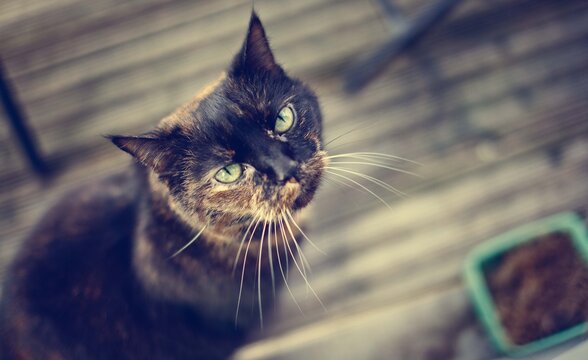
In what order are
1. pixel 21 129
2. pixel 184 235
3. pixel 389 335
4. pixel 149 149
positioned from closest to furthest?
1. pixel 149 149
2. pixel 184 235
3. pixel 389 335
4. pixel 21 129

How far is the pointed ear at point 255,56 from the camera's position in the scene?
917mm

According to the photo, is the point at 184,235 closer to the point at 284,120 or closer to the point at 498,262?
the point at 284,120

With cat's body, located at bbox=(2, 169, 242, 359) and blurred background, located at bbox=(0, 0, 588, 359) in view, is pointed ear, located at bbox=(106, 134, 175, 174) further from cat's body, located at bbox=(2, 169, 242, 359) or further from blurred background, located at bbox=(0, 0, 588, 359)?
blurred background, located at bbox=(0, 0, 588, 359)

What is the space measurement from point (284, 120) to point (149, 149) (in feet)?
0.99

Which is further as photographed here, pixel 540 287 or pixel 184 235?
pixel 540 287

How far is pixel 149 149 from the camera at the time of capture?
2.87 feet

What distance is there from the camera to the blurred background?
1.47 metres

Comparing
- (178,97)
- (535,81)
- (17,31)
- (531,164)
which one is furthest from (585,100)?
(17,31)

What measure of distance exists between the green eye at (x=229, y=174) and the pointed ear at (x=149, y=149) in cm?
11

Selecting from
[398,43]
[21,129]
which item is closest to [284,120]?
[398,43]

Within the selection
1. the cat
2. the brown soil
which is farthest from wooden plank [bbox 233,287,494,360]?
the cat

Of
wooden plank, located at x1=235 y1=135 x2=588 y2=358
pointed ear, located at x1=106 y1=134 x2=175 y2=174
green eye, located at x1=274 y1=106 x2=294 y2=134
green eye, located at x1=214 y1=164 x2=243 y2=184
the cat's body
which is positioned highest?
pointed ear, located at x1=106 y1=134 x2=175 y2=174

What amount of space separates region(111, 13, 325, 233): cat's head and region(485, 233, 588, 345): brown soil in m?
0.78

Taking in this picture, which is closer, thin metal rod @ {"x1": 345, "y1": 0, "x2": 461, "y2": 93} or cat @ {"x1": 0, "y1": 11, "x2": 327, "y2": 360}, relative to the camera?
cat @ {"x1": 0, "y1": 11, "x2": 327, "y2": 360}
